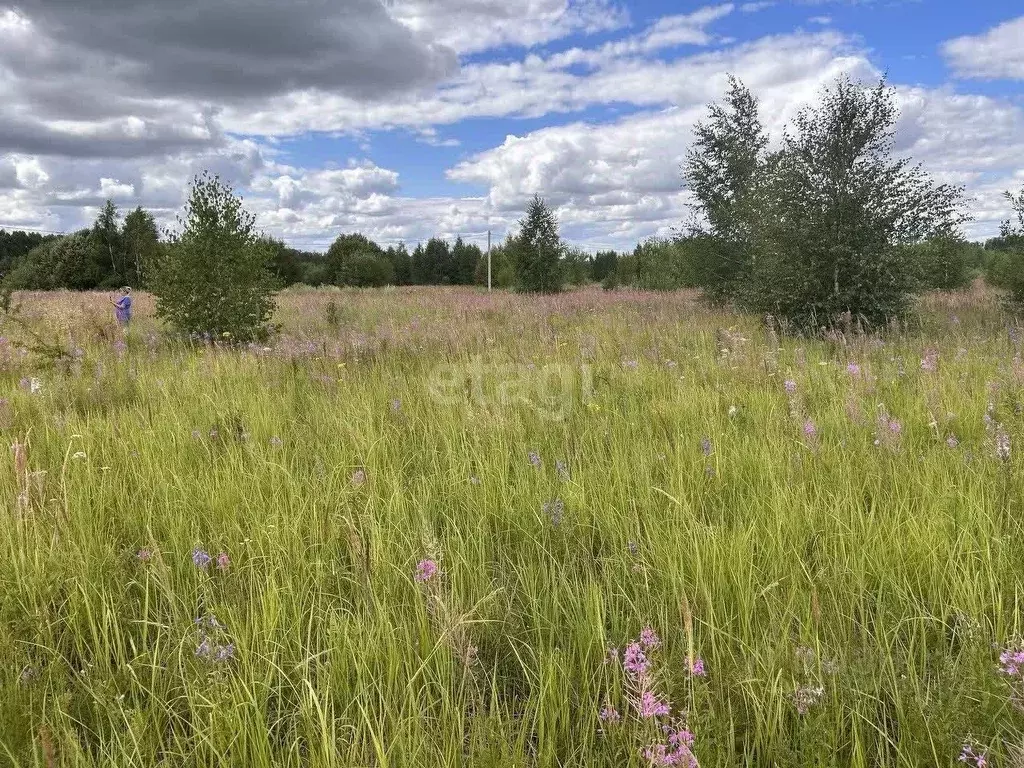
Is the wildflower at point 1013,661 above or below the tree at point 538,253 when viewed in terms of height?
below

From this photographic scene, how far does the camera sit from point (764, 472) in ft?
9.00

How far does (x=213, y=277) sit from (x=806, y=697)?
944 centimetres

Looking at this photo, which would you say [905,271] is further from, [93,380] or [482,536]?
[93,380]

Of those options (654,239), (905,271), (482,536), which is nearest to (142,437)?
(482,536)

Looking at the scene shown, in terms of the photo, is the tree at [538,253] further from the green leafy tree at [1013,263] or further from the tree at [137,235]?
the tree at [137,235]

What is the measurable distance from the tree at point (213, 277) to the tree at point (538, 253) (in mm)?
17541

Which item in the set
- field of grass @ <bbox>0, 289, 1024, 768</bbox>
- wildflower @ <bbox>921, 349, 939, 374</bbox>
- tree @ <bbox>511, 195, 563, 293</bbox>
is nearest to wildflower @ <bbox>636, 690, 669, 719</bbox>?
field of grass @ <bbox>0, 289, 1024, 768</bbox>

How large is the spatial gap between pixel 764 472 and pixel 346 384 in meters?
3.37

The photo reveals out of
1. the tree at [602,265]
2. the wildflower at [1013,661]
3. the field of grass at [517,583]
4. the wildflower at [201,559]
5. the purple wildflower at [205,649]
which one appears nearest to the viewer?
the wildflower at [1013,661]

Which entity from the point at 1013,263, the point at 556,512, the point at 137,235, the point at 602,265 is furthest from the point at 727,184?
the point at 137,235

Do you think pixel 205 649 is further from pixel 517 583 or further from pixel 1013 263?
pixel 1013 263

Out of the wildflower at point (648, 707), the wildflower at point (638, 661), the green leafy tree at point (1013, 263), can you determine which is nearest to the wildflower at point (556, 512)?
the wildflower at point (638, 661)

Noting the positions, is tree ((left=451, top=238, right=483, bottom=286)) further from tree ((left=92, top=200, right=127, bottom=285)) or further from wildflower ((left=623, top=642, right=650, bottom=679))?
wildflower ((left=623, top=642, right=650, bottom=679))

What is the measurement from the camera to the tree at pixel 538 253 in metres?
25.9
